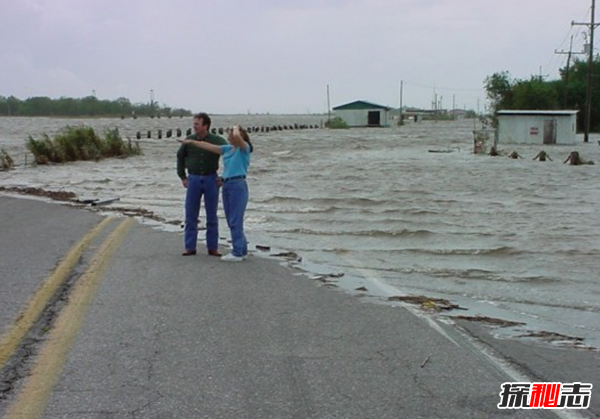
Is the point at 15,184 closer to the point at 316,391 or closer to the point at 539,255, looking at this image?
the point at 539,255

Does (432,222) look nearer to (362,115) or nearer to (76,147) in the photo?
(76,147)

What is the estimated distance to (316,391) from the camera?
5594 mm

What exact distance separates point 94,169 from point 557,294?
2724 cm

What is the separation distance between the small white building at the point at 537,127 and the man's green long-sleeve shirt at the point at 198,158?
4602 centimetres

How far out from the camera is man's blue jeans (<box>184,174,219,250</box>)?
11.3m

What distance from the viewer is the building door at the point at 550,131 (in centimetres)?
5456

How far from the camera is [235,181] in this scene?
11.0 meters

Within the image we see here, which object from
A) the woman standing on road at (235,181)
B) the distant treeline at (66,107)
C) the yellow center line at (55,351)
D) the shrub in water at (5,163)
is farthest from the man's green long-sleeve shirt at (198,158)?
the distant treeline at (66,107)

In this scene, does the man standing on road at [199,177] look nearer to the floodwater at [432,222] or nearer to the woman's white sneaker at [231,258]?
the woman's white sneaker at [231,258]

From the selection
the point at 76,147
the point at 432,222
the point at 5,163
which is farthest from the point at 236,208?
the point at 76,147

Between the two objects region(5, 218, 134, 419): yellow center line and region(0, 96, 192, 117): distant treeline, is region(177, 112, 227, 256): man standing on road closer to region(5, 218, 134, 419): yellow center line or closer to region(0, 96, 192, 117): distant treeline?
region(5, 218, 134, 419): yellow center line

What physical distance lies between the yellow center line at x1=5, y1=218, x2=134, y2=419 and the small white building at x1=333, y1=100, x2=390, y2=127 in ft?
342

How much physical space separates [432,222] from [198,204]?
771 cm

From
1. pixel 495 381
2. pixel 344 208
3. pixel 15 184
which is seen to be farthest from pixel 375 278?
pixel 15 184
